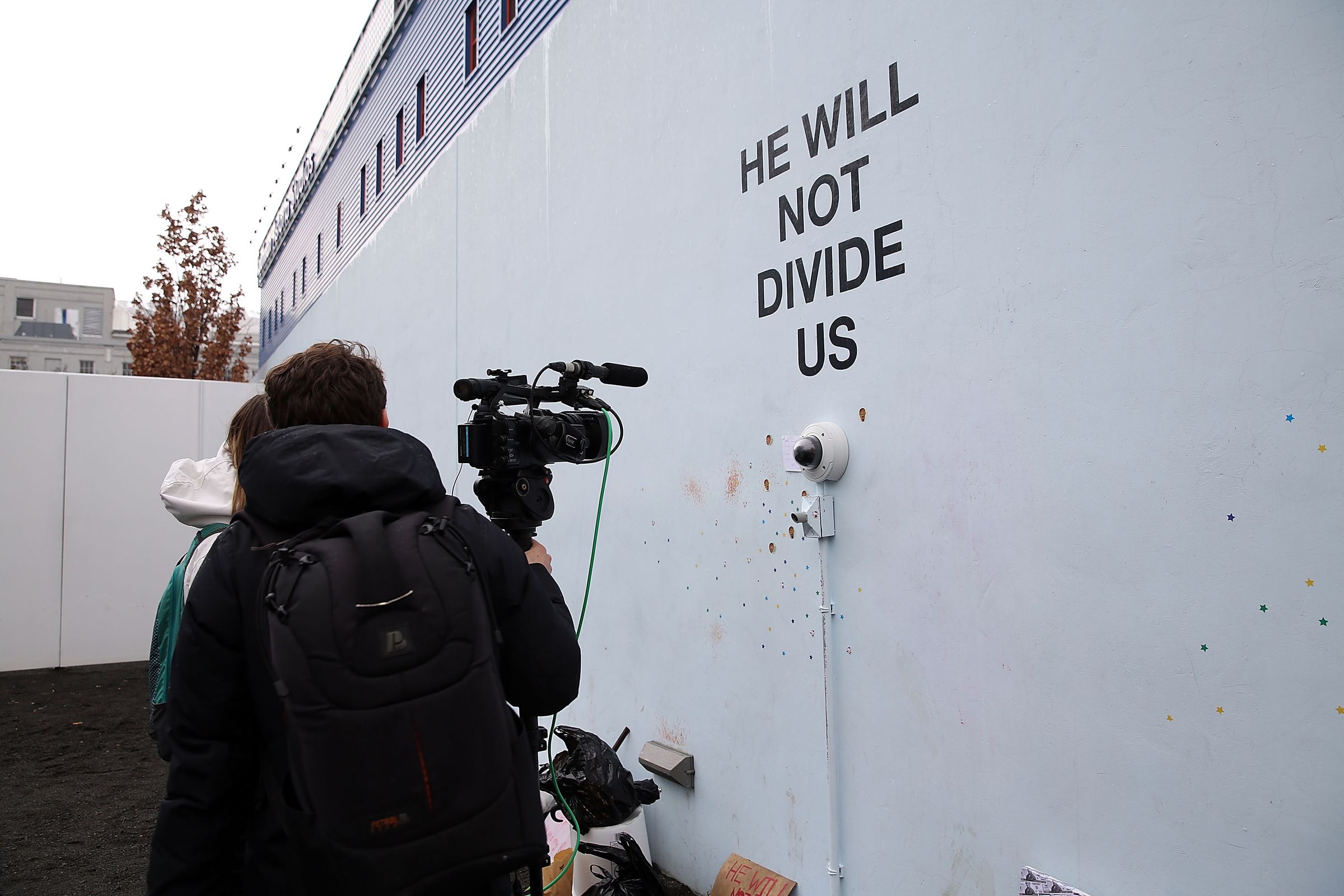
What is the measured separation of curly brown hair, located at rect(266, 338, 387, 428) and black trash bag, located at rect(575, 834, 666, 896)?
1878 mm

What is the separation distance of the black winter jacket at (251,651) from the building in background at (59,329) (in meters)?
36.6

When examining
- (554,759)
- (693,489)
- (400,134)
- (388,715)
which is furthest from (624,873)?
(400,134)

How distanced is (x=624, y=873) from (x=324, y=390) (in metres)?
2.02

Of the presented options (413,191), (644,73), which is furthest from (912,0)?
(413,191)

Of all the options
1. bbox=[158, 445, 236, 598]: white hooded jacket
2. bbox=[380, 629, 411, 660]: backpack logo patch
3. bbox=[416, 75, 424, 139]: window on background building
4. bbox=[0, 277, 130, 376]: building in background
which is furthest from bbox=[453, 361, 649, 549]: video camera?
bbox=[0, 277, 130, 376]: building in background

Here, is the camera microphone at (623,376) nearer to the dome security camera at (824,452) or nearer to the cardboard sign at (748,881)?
the dome security camera at (824,452)

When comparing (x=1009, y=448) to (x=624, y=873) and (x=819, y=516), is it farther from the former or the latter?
(x=624, y=873)

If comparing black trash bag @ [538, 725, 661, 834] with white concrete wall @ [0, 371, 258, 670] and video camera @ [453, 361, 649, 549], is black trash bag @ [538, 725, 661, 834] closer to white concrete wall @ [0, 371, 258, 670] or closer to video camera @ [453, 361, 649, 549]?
video camera @ [453, 361, 649, 549]

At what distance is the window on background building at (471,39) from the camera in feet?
18.2

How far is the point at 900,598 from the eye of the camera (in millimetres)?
2152

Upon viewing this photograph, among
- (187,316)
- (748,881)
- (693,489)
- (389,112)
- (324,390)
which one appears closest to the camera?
(324,390)

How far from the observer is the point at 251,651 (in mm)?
1231

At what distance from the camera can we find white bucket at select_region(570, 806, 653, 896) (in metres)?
2.79

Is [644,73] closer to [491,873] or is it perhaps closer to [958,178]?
[958,178]
